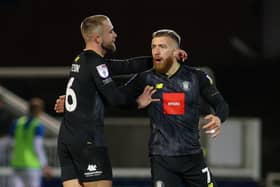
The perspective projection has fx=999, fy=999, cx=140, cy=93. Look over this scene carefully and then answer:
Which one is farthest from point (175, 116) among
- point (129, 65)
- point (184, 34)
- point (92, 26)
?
point (184, 34)

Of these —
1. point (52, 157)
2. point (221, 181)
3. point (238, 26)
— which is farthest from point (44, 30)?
point (221, 181)

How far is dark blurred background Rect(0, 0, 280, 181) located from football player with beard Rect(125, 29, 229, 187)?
12.2 meters

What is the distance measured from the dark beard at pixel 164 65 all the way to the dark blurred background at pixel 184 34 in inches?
480

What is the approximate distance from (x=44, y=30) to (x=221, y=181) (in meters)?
Result: 8.29

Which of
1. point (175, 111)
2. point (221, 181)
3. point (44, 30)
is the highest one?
point (44, 30)

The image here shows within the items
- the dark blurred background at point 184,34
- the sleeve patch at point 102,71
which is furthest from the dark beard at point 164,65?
the dark blurred background at point 184,34

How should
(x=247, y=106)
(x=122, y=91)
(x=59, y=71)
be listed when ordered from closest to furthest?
(x=122, y=91), (x=59, y=71), (x=247, y=106)

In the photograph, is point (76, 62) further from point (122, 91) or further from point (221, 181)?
point (221, 181)

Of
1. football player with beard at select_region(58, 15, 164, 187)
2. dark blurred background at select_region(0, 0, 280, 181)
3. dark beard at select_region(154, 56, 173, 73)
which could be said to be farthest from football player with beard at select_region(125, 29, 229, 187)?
dark blurred background at select_region(0, 0, 280, 181)

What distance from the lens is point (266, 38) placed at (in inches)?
797

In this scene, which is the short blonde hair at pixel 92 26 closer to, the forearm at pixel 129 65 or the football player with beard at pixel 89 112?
the football player with beard at pixel 89 112

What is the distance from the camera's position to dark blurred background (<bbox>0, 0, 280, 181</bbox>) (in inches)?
784

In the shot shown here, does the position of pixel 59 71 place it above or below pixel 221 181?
above

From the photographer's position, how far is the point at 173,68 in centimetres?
758
